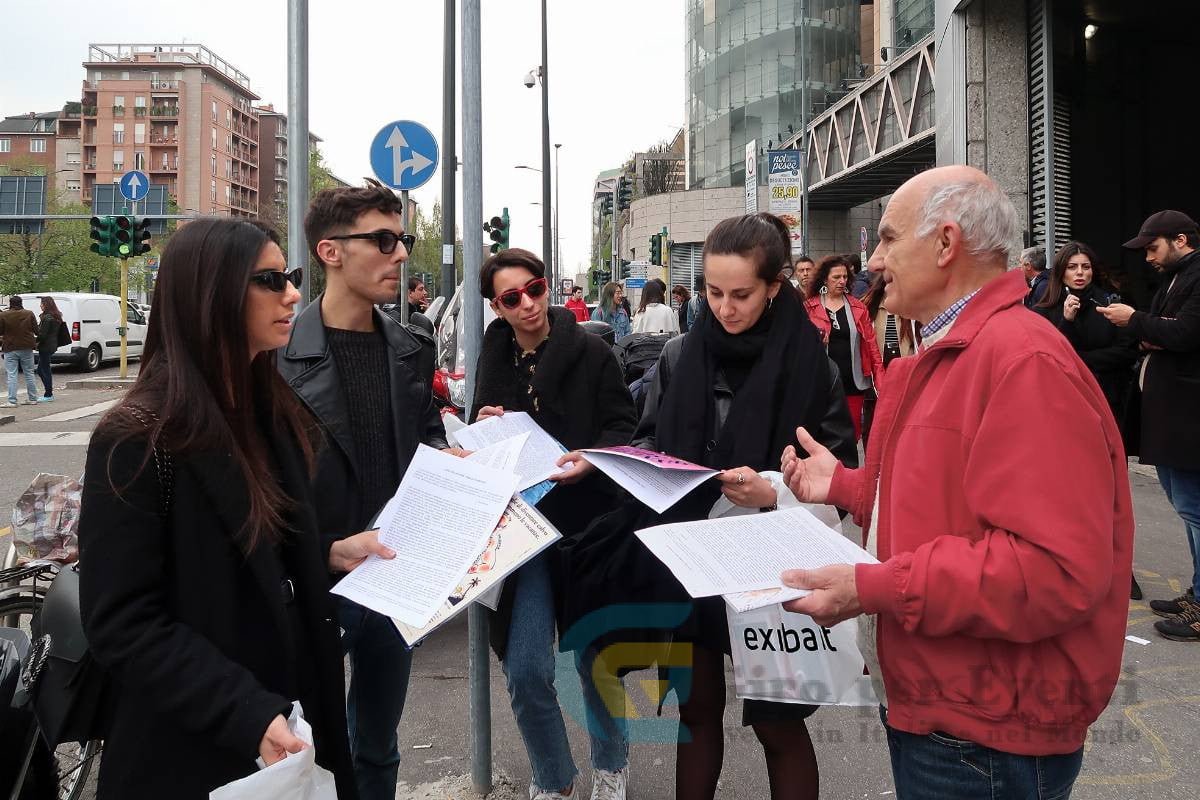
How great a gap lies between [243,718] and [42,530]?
1831 mm

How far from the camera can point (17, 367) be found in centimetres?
1767

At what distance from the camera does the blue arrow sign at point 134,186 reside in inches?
754

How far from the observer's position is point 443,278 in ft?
43.9

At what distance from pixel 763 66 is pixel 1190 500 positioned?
41.1 meters

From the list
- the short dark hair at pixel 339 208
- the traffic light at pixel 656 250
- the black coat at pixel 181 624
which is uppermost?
the traffic light at pixel 656 250

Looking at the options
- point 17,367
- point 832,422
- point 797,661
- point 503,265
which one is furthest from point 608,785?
point 17,367

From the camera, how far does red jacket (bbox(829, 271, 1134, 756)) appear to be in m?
1.50

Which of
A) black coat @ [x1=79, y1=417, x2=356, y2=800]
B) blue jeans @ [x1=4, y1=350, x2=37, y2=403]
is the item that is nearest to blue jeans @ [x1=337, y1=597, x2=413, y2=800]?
black coat @ [x1=79, y1=417, x2=356, y2=800]

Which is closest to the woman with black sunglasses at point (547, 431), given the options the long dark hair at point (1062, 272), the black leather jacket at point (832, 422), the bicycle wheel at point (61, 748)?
the black leather jacket at point (832, 422)

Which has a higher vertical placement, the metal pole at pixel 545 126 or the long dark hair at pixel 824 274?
the metal pole at pixel 545 126

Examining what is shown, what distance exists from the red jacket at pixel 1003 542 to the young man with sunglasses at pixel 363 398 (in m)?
1.51

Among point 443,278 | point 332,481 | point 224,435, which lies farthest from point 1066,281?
point 443,278

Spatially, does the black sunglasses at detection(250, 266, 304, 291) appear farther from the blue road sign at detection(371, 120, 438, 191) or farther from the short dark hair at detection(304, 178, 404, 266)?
the blue road sign at detection(371, 120, 438, 191)

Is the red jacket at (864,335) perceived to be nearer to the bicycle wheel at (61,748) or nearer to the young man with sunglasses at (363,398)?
the young man with sunglasses at (363,398)
